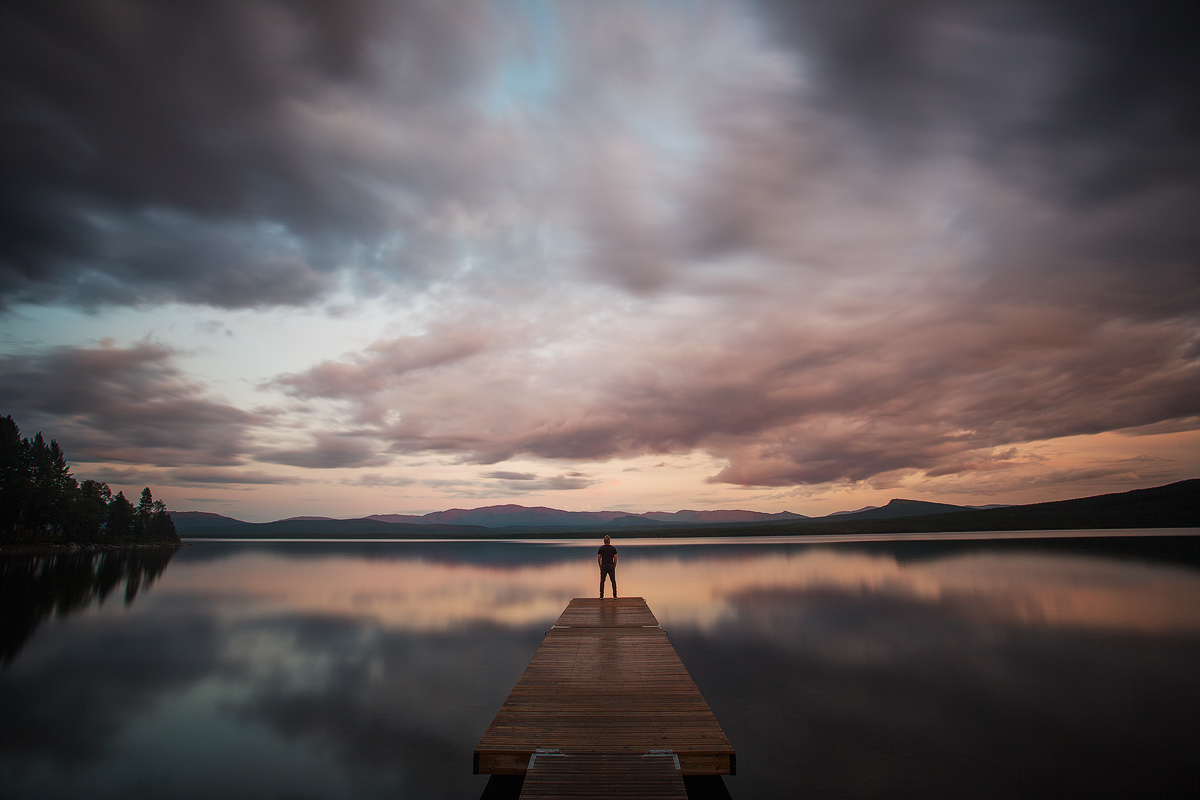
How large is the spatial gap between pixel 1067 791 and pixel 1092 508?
232 meters

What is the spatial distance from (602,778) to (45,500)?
10650cm

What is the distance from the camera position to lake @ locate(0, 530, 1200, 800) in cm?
1169

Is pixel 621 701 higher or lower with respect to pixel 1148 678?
higher

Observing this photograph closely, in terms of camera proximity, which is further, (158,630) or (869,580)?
(869,580)

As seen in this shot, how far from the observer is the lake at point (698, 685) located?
38.3 feet

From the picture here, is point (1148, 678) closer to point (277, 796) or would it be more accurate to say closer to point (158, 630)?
point (277, 796)

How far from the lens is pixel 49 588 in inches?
1566

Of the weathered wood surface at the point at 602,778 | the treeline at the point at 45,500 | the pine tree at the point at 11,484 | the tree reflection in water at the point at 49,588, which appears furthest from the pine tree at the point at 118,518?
the weathered wood surface at the point at 602,778

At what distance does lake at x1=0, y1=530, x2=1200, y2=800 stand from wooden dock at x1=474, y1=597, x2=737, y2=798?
1886mm

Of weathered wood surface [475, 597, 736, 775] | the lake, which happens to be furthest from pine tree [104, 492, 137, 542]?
weathered wood surface [475, 597, 736, 775]

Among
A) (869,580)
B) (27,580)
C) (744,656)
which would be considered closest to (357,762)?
(744,656)

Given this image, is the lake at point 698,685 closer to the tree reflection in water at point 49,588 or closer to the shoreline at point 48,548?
the tree reflection in water at point 49,588

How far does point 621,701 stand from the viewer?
1222cm

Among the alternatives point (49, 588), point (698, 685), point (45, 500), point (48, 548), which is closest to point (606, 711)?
point (698, 685)
